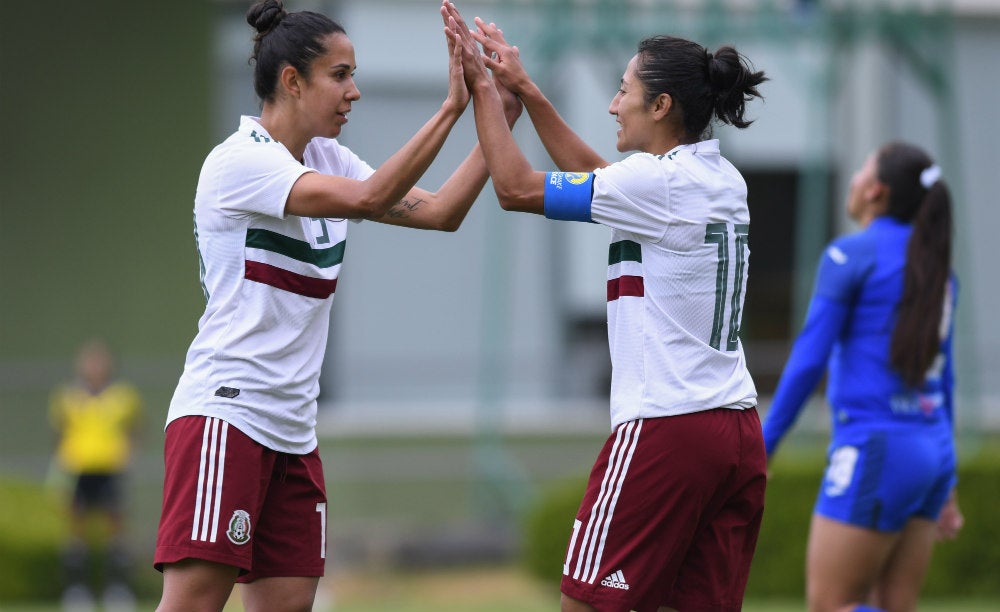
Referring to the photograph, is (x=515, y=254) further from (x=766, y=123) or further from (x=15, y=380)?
(x=15, y=380)

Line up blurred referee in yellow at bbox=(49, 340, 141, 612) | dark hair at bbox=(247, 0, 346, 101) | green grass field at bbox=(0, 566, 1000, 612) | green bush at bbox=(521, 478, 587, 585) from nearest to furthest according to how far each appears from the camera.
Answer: dark hair at bbox=(247, 0, 346, 101) → green bush at bbox=(521, 478, 587, 585) → green grass field at bbox=(0, 566, 1000, 612) → blurred referee in yellow at bbox=(49, 340, 141, 612)

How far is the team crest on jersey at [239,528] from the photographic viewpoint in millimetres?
4047

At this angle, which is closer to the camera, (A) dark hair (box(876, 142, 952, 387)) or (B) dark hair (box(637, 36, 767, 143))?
(B) dark hair (box(637, 36, 767, 143))

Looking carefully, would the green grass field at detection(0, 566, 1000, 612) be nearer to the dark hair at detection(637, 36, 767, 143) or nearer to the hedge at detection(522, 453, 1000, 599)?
the hedge at detection(522, 453, 1000, 599)

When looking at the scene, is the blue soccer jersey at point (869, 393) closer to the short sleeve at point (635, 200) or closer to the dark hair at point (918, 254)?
the dark hair at point (918, 254)

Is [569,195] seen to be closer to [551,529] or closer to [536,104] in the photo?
[536,104]

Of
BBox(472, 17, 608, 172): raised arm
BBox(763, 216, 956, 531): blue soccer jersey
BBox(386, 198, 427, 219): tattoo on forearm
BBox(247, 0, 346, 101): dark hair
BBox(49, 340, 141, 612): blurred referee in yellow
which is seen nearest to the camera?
BBox(247, 0, 346, 101): dark hair

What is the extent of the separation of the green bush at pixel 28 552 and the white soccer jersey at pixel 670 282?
9.59 meters

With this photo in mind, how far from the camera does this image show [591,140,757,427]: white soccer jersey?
400 centimetres

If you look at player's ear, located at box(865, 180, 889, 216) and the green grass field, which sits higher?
player's ear, located at box(865, 180, 889, 216)

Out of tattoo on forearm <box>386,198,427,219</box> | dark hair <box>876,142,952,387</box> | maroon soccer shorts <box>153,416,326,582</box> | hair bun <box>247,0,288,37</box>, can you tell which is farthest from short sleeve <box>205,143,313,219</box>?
dark hair <box>876,142,952,387</box>

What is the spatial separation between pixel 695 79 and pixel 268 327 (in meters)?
1.37

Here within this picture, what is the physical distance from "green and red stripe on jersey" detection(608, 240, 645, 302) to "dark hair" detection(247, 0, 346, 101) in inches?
40.3

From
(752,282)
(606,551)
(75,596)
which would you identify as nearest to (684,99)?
(606,551)
